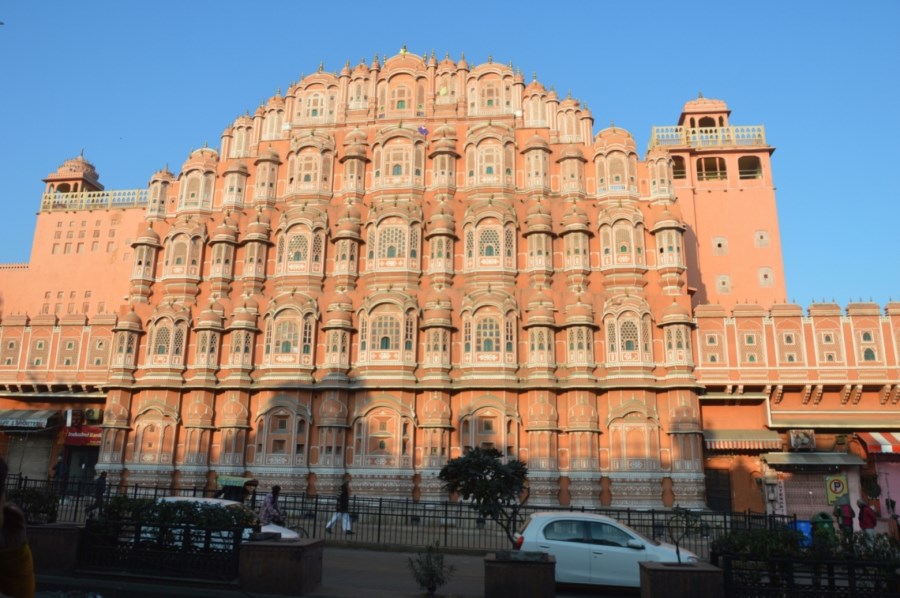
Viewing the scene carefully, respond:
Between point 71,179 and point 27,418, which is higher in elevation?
point 71,179

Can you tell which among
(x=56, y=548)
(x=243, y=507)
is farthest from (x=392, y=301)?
(x=56, y=548)

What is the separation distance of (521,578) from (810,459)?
22468 mm

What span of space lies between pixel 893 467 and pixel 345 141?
2906 cm

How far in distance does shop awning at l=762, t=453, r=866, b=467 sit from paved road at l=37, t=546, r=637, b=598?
17416mm

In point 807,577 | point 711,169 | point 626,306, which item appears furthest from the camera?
point 711,169

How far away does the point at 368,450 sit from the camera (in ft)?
99.7

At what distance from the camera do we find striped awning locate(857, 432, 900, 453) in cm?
2863

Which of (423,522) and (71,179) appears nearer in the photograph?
(423,522)

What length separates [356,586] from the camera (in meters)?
13.0

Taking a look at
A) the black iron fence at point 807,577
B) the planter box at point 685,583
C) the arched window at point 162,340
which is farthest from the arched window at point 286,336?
the black iron fence at point 807,577

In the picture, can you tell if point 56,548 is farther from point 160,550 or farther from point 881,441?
point 881,441

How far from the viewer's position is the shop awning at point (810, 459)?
93.9 ft

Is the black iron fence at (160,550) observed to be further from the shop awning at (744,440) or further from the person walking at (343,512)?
the shop awning at (744,440)

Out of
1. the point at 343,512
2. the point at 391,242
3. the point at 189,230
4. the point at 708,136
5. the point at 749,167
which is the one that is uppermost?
the point at 708,136
